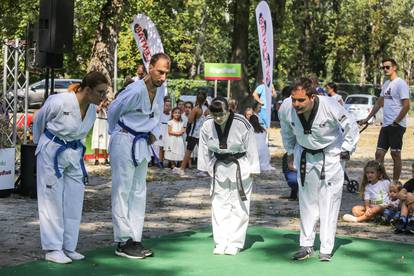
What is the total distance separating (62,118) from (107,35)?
12993 millimetres

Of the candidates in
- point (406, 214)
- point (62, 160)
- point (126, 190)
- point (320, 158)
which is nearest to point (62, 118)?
point (62, 160)

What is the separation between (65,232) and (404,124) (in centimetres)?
660

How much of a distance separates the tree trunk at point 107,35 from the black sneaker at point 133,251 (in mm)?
12261

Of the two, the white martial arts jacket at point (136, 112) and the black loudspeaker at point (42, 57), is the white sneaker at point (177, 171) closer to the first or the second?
the black loudspeaker at point (42, 57)

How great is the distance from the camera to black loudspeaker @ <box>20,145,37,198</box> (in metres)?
12.8

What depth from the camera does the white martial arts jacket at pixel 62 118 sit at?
7730mm

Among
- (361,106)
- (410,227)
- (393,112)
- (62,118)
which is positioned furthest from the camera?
(361,106)

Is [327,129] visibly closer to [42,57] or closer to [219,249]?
[219,249]

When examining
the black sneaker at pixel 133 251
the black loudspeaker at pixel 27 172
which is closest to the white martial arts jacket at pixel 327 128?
the black sneaker at pixel 133 251

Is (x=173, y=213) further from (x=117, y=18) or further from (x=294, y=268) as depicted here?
(x=117, y=18)

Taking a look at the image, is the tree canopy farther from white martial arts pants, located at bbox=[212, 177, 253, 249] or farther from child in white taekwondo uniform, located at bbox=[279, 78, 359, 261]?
child in white taekwondo uniform, located at bbox=[279, 78, 359, 261]

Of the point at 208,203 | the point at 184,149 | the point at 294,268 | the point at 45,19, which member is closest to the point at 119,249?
the point at 294,268

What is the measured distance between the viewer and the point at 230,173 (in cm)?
855

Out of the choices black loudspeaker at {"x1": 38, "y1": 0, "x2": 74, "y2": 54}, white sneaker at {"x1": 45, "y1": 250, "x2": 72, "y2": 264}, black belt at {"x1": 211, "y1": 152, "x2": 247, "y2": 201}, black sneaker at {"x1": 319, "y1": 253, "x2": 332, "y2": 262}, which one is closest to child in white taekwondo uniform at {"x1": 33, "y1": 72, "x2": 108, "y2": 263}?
white sneaker at {"x1": 45, "y1": 250, "x2": 72, "y2": 264}
